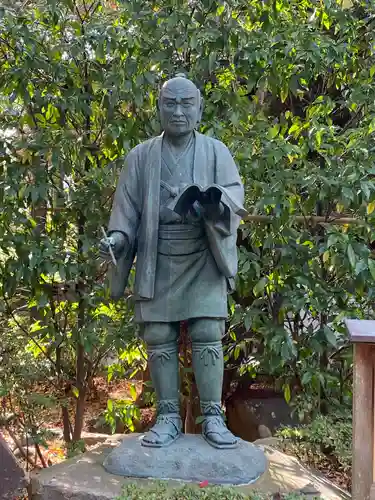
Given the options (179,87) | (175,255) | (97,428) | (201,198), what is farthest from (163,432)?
(97,428)

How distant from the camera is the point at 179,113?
312cm

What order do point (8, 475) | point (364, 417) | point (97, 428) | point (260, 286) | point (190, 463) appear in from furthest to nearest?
point (97, 428) → point (8, 475) → point (260, 286) → point (190, 463) → point (364, 417)

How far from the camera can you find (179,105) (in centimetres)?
311

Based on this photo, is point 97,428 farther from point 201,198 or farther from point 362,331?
point 362,331

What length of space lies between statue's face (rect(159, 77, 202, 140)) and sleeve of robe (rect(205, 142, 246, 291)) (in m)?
0.25

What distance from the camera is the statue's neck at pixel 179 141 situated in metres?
3.25

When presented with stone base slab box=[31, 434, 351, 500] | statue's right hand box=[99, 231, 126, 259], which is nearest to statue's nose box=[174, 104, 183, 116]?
statue's right hand box=[99, 231, 126, 259]

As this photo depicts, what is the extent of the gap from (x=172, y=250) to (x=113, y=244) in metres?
0.34

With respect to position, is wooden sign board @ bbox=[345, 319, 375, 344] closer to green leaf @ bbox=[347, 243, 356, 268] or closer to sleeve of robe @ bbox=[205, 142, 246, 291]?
sleeve of robe @ bbox=[205, 142, 246, 291]

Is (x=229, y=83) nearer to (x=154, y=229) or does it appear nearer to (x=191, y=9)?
(x=191, y=9)

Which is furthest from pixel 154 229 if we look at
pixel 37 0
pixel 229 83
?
pixel 37 0

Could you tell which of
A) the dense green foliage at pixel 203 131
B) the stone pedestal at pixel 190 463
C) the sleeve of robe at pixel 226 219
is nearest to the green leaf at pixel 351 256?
the dense green foliage at pixel 203 131

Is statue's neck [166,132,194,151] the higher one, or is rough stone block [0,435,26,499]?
statue's neck [166,132,194,151]

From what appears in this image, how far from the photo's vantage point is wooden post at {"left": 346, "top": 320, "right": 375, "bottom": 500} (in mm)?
2861
